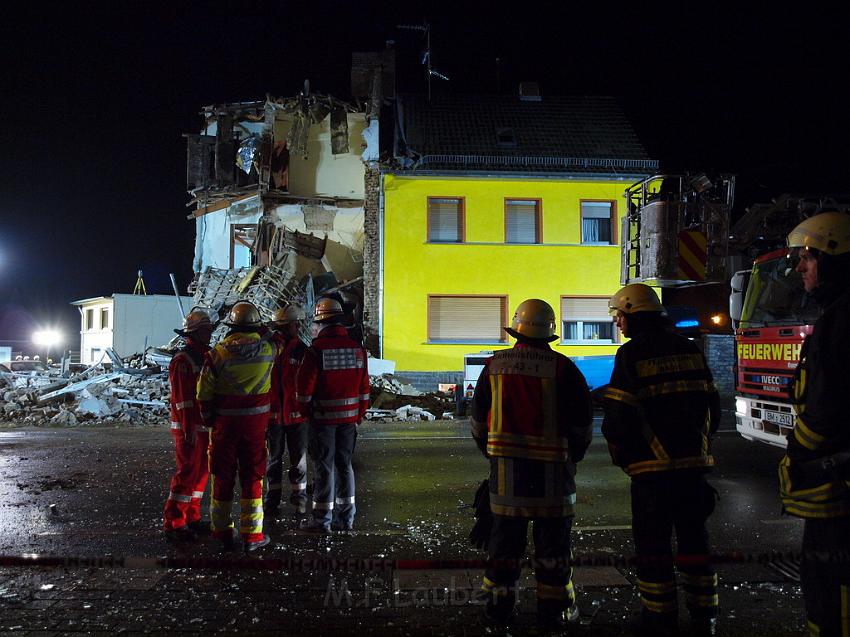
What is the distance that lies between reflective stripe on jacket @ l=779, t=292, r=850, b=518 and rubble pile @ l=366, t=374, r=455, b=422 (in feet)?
36.0

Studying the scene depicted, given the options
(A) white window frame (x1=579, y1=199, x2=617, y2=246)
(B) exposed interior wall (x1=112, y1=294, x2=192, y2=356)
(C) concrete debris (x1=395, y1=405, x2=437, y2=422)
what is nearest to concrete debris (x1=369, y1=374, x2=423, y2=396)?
(C) concrete debris (x1=395, y1=405, x2=437, y2=422)

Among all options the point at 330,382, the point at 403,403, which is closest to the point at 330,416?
the point at 330,382

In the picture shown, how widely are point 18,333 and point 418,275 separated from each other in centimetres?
6694

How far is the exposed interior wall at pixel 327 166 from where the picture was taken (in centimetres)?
2319

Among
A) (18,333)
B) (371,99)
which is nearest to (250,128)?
(371,99)

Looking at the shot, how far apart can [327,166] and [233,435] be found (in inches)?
785

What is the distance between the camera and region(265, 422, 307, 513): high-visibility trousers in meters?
5.86

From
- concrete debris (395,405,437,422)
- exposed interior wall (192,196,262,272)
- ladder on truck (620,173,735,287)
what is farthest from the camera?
exposed interior wall (192,196,262,272)

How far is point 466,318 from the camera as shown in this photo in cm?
1870

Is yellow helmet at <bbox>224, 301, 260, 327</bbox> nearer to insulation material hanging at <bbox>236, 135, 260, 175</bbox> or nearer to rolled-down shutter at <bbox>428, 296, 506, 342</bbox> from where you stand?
rolled-down shutter at <bbox>428, 296, 506, 342</bbox>

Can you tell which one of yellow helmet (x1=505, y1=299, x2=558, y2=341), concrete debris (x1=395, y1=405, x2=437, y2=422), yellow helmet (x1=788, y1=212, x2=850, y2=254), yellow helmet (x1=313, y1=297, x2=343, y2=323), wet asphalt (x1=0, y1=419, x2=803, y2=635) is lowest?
concrete debris (x1=395, y1=405, x2=437, y2=422)

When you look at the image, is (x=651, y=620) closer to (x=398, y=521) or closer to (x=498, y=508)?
(x=498, y=508)

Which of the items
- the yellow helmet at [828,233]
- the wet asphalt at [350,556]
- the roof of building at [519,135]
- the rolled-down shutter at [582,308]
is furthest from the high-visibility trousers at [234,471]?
the rolled-down shutter at [582,308]

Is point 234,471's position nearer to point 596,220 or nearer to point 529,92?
point 596,220
